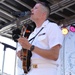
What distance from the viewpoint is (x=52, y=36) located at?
155cm

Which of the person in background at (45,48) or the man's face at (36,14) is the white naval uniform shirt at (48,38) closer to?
the person in background at (45,48)

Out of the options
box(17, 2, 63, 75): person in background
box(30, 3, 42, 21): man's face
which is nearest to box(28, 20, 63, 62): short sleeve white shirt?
box(17, 2, 63, 75): person in background

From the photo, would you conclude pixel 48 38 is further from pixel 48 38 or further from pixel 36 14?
Answer: pixel 36 14

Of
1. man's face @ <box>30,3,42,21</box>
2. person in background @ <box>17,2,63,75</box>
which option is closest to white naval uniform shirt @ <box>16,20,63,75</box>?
person in background @ <box>17,2,63,75</box>

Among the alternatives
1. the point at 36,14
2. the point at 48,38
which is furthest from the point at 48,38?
the point at 36,14

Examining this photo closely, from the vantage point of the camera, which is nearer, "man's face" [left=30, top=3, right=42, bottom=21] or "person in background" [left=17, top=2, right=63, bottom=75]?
"person in background" [left=17, top=2, right=63, bottom=75]

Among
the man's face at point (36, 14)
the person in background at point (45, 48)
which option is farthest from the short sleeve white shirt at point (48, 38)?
the man's face at point (36, 14)

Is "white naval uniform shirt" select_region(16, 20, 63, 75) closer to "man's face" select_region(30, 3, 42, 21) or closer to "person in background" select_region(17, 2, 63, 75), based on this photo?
"person in background" select_region(17, 2, 63, 75)

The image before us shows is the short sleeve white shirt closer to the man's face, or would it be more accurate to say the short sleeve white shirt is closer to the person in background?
the person in background

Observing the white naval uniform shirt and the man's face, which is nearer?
the white naval uniform shirt

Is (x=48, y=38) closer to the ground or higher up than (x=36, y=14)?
closer to the ground

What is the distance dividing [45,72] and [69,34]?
123 inches

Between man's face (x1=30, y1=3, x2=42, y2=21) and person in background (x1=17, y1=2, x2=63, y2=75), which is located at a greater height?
man's face (x1=30, y1=3, x2=42, y2=21)

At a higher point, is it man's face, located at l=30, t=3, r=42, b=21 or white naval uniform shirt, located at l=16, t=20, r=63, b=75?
man's face, located at l=30, t=3, r=42, b=21
